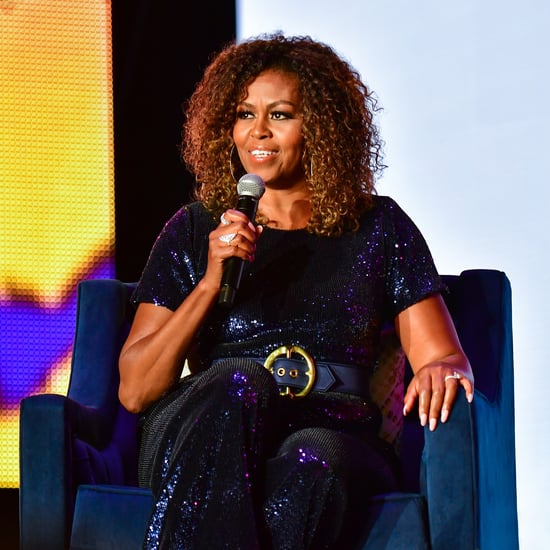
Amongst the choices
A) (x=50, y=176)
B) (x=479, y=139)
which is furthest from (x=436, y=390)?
(x=50, y=176)

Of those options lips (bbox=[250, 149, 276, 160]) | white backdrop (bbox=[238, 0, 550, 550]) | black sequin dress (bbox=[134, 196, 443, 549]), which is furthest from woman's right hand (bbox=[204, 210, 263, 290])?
white backdrop (bbox=[238, 0, 550, 550])

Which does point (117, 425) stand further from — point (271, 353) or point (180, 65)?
point (180, 65)

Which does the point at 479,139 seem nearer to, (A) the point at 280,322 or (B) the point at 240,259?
(A) the point at 280,322

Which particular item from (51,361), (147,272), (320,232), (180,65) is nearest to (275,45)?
(320,232)

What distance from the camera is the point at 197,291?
1.67 metres

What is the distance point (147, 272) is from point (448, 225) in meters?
0.87

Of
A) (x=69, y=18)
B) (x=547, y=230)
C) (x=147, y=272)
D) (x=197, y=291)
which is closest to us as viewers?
(x=197, y=291)

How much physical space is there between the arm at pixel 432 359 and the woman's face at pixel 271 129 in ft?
1.15

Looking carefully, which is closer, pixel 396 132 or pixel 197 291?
pixel 197 291

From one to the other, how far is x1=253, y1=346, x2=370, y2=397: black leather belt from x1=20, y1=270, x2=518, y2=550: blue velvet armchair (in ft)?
0.71

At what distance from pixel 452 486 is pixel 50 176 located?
1.43 meters

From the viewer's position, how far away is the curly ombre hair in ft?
6.24

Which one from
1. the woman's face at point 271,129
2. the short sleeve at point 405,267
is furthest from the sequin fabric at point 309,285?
the woman's face at point 271,129

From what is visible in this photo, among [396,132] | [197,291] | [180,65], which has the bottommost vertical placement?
[197,291]
